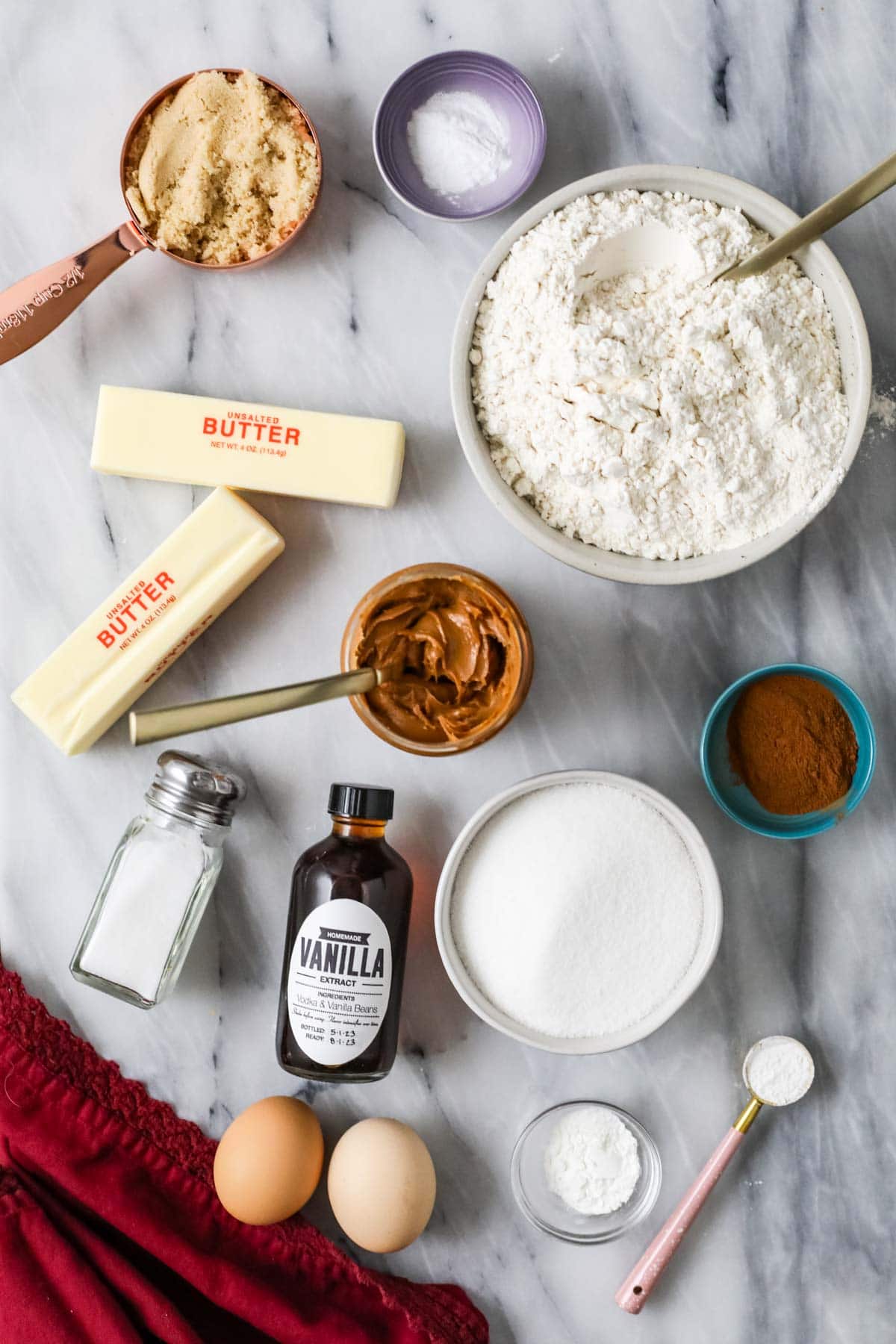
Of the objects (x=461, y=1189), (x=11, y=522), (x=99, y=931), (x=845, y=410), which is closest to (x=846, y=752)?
(x=845, y=410)

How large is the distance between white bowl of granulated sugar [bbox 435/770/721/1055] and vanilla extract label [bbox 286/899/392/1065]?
76 mm

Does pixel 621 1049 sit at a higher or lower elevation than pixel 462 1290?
higher

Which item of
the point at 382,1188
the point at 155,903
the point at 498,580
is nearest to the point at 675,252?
the point at 498,580

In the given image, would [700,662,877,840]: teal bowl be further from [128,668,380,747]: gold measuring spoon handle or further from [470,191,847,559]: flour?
[128,668,380,747]: gold measuring spoon handle

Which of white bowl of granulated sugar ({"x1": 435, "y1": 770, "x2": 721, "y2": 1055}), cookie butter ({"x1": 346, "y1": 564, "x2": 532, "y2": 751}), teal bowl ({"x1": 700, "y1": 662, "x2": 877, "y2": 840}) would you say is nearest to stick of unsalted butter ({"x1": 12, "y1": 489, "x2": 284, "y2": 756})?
cookie butter ({"x1": 346, "y1": 564, "x2": 532, "y2": 751})

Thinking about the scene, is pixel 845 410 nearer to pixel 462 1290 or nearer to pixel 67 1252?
pixel 462 1290

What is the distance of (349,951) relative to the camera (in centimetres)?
102

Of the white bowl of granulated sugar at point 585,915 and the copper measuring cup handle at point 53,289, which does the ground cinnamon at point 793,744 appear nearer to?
the white bowl of granulated sugar at point 585,915

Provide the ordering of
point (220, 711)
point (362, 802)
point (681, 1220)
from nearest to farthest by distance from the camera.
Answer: point (220, 711), point (362, 802), point (681, 1220)

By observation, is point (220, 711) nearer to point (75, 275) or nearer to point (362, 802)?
point (362, 802)

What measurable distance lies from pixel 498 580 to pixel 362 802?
30 cm

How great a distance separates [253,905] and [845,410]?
2.73ft

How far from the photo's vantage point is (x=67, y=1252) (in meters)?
1.10

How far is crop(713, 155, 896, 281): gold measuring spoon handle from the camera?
795 mm
